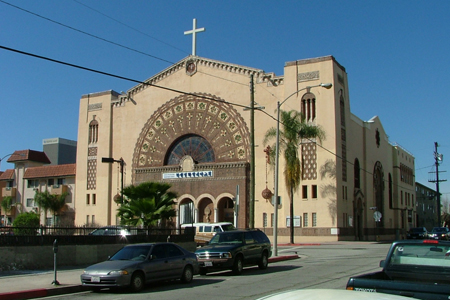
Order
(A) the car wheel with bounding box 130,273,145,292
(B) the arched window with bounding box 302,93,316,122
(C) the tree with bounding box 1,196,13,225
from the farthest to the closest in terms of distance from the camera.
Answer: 1. (C) the tree with bounding box 1,196,13,225
2. (B) the arched window with bounding box 302,93,316,122
3. (A) the car wheel with bounding box 130,273,145,292

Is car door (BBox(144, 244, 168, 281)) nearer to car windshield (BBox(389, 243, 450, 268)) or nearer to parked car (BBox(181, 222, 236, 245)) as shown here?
car windshield (BBox(389, 243, 450, 268))

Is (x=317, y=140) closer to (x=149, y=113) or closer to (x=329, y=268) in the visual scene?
(x=149, y=113)

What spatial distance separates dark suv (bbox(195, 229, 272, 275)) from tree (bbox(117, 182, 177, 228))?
10.3m

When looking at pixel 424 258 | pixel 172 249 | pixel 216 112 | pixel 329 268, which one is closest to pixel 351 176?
pixel 216 112

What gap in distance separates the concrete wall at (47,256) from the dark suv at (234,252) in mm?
5855

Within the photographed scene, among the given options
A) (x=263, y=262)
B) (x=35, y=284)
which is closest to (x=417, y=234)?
→ (x=263, y=262)

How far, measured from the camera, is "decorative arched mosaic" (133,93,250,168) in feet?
160

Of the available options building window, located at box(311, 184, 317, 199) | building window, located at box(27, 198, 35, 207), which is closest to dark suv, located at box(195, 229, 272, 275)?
building window, located at box(311, 184, 317, 199)

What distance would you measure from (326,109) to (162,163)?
17331 millimetres

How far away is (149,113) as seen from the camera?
54.3 meters

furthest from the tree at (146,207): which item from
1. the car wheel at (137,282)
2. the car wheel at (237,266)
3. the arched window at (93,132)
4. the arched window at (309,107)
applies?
the arched window at (93,132)

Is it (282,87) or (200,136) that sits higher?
(282,87)

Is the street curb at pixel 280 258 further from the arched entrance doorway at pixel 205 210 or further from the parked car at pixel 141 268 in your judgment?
the arched entrance doorway at pixel 205 210

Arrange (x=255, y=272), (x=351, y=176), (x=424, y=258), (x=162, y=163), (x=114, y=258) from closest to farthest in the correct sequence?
(x=424, y=258)
(x=114, y=258)
(x=255, y=272)
(x=351, y=176)
(x=162, y=163)
